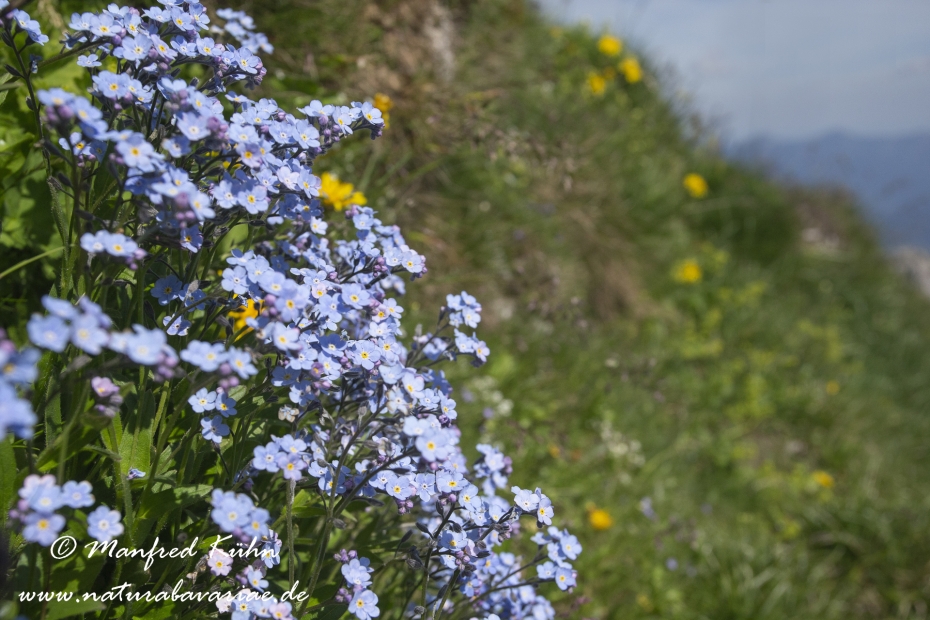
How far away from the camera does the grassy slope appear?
3.81 metres

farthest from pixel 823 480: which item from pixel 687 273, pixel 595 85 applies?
A: pixel 595 85

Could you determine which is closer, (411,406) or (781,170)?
(411,406)

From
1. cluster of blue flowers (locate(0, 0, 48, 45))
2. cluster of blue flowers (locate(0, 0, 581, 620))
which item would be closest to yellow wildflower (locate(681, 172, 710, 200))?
cluster of blue flowers (locate(0, 0, 581, 620))

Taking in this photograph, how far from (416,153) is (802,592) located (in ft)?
12.7

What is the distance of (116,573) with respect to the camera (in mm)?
1501

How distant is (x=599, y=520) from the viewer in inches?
148

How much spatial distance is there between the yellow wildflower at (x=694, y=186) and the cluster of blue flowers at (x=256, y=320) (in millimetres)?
6657

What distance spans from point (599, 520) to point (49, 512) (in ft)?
10.3

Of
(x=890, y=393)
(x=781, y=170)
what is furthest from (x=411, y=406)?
(x=781, y=170)

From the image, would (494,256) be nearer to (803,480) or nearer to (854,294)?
(803,480)

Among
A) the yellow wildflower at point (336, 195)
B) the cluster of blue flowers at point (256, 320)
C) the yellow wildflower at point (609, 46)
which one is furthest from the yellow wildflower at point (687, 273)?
the cluster of blue flowers at point (256, 320)

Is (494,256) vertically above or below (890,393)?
below

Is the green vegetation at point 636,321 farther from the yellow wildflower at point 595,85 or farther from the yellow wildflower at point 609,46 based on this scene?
the yellow wildflower at point 609,46

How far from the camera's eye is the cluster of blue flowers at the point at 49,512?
1139 mm
